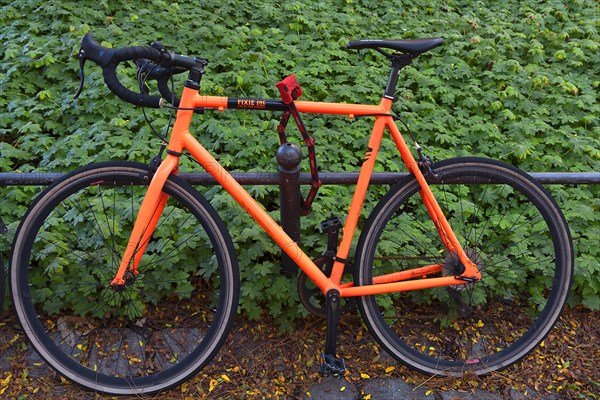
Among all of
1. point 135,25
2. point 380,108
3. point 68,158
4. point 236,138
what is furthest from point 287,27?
point 380,108

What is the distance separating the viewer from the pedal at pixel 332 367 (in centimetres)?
266

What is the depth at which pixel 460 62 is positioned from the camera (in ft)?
16.2

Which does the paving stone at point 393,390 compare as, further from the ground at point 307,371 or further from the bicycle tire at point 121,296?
the bicycle tire at point 121,296

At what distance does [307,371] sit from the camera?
291 centimetres

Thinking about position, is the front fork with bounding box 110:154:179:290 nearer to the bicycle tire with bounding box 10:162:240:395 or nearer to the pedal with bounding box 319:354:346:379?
the bicycle tire with bounding box 10:162:240:395

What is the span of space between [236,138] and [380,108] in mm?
1500

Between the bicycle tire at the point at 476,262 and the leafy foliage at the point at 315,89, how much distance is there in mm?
312

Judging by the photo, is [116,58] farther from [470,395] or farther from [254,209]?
[470,395]

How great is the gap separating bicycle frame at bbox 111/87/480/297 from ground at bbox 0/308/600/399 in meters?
0.49

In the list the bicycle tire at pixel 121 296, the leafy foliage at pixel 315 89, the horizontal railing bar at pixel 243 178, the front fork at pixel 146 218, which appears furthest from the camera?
the leafy foliage at pixel 315 89

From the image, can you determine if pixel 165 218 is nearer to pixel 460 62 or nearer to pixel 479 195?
pixel 479 195

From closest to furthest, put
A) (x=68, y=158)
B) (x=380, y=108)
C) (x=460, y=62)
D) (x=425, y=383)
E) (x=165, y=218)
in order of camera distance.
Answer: (x=380, y=108)
(x=425, y=383)
(x=165, y=218)
(x=68, y=158)
(x=460, y=62)

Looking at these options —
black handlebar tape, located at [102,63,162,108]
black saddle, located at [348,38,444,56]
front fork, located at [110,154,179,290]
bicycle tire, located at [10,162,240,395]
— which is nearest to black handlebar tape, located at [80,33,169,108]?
black handlebar tape, located at [102,63,162,108]

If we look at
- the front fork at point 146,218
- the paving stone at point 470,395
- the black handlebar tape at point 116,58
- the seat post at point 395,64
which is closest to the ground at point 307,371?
the paving stone at point 470,395
